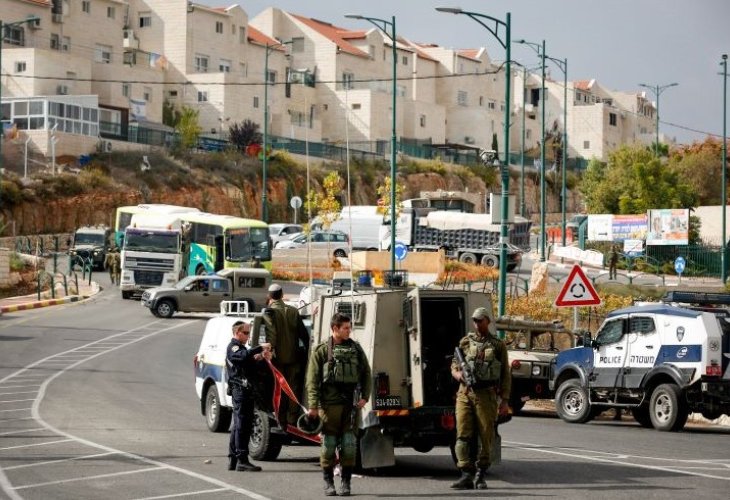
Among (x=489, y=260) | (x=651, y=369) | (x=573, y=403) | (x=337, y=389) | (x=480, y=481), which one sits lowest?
(x=573, y=403)

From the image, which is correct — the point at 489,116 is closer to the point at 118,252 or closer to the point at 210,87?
the point at 210,87

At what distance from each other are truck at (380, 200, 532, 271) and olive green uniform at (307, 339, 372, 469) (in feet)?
173

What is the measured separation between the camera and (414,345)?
14.9m

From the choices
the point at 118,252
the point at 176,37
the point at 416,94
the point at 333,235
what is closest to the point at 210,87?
the point at 176,37

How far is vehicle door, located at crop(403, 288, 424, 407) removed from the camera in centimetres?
1475

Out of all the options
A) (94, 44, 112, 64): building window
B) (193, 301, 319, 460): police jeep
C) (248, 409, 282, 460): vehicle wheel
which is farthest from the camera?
(94, 44, 112, 64): building window

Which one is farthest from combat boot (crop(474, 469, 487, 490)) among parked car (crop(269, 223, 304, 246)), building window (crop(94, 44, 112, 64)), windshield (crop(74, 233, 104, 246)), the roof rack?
building window (crop(94, 44, 112, 64))

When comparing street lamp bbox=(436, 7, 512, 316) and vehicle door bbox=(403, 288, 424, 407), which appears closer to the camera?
vehicle door bbox=(403, 288, 424, 407)

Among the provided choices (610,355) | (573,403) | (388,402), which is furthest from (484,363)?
(573,403)

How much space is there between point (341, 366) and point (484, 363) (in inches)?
57.8

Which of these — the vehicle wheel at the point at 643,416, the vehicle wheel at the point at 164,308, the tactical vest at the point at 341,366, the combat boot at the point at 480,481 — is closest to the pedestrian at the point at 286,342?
the tactical vest at the point at 341,366

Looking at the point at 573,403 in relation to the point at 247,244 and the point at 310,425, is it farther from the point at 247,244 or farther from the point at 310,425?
the point at 247,244

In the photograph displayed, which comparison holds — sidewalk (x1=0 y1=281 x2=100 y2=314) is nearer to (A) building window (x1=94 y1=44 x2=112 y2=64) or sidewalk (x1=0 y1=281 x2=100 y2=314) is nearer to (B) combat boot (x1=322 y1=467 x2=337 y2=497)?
(B) combat boot (x1=322 y1=467 x2=337 y2=497)

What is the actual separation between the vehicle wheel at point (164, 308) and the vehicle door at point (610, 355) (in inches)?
918
